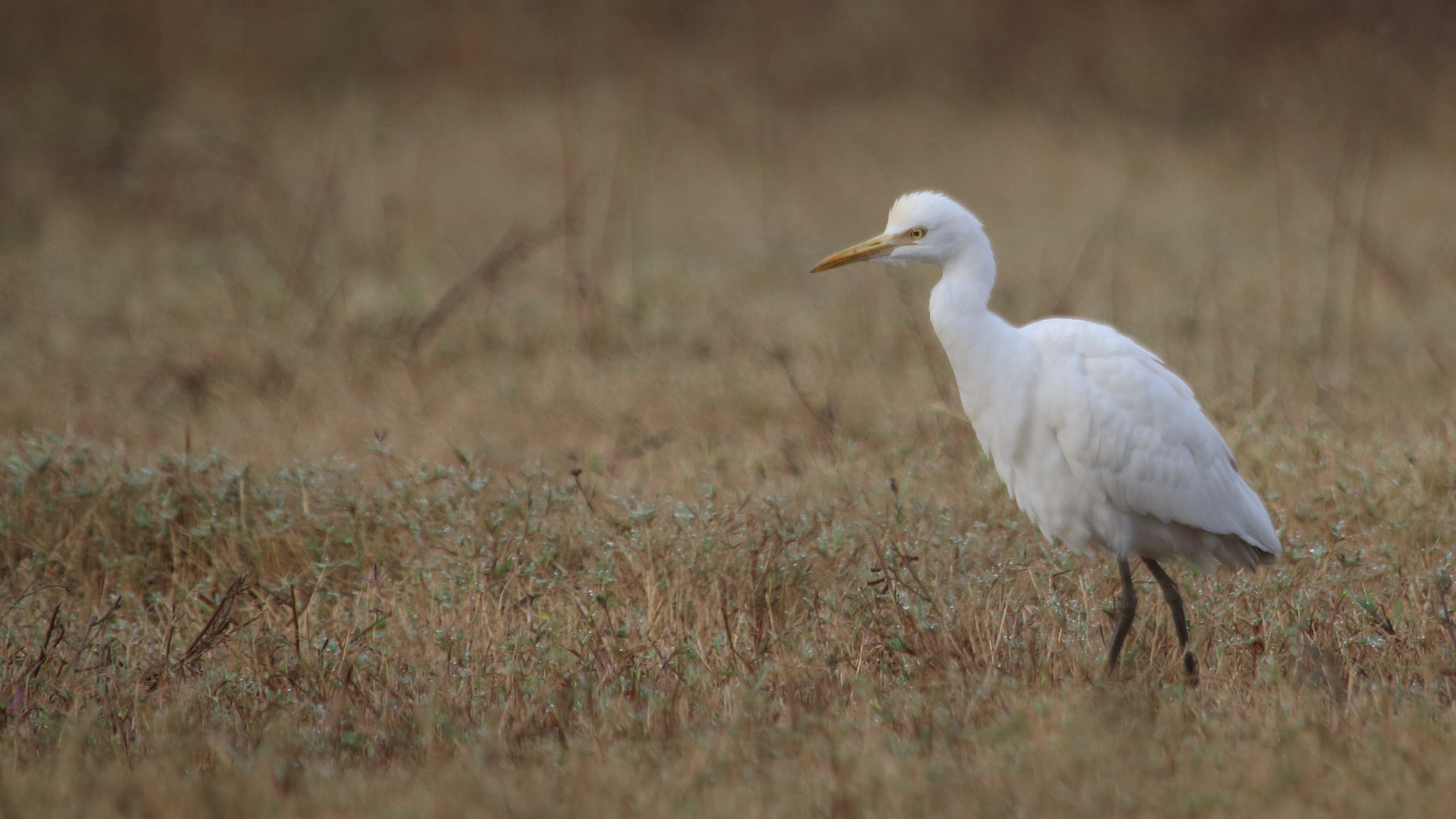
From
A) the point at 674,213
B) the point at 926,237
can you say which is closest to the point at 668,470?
the point at 926,237

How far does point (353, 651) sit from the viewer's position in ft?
11.6

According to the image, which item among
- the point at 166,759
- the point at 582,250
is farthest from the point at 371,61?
the point at 166,759

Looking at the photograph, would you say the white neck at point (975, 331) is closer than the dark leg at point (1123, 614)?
No

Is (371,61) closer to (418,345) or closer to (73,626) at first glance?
(418,345)

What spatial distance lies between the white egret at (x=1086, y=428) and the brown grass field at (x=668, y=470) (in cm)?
25

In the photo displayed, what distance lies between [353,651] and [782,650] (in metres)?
1.18

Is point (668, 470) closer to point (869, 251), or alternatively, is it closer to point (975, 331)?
point (869, 251)

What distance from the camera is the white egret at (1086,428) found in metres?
3.58

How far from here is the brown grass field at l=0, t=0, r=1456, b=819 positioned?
284 cm

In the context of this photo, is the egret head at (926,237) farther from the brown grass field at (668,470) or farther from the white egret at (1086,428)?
the brown grass field at (668,470)

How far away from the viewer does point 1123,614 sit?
3578 millimetres

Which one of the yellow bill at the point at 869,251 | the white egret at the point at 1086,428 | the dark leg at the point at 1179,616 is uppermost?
the yellow bill at the point at 869,251

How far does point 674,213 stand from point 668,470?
8.25m

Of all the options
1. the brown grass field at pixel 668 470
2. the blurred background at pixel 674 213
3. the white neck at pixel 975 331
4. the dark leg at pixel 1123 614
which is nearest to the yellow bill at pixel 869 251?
the white neck at pixel 975 331
